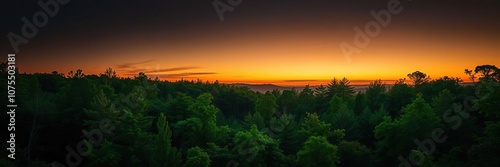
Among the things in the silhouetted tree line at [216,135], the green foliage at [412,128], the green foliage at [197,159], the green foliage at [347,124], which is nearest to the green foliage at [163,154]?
the silhouetted tree line at [216,135]

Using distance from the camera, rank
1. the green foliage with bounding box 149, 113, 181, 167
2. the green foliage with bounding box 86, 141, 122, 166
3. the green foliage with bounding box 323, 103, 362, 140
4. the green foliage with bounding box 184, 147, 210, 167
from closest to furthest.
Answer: the green foliage with bounding box 184, 147, 210, 167, the green foliage with bounding box 86, 141, 122, 166, the green foliage with bounding box 149, 113, 181, 167, the green foliage with bounding box 323, 103, 362, 140

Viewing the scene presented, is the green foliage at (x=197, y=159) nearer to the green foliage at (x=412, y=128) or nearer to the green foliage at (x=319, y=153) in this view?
the green foliage at (x=319, y=153)

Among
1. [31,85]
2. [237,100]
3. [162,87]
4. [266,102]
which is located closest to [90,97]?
[31,85]

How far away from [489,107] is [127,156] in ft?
113

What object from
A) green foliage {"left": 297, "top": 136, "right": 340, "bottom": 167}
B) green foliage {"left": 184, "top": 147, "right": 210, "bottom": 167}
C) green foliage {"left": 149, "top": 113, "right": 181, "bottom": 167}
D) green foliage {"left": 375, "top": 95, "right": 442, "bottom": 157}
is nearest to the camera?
green foliage {"left": 184, "top": 147, "right": 210, "bottom": 167}

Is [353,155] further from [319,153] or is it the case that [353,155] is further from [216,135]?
[216,135]

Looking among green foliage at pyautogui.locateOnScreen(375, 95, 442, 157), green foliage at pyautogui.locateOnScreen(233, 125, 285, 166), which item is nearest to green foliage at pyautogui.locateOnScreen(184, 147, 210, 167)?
green foliage at pyautogui.locateOnScreen(233, 125, 285, 166)

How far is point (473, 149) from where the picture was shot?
30.7m

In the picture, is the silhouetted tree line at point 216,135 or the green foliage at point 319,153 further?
the green foliage at point 319,153

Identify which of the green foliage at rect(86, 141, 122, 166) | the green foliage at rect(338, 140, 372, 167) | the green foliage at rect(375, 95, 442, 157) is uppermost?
the green foliage at rect(375, 95, 442, 157)

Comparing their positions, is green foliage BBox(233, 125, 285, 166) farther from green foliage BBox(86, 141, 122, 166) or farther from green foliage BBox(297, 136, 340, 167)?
green foliage BBox(86, 141, 122, 166)

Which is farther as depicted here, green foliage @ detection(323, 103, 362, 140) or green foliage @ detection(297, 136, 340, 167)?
green foliage @ detection(323, 103, 362, 140)

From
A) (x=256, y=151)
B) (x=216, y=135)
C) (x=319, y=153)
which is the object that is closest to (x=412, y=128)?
(x=319, y=153)

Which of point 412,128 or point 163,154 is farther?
point 412,128
